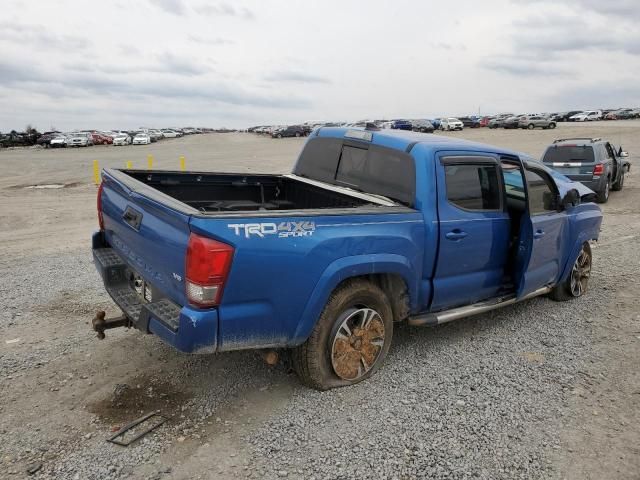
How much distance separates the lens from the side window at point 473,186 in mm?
4445

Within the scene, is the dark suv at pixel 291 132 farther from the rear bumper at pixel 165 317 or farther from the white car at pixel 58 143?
the rear bumper at pixel 165 317

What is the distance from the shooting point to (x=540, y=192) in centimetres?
538

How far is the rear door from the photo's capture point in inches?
196

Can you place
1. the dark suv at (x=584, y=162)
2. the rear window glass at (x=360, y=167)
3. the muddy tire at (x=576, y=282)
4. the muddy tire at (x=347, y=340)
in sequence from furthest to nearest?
the dark suv at (x=584, y=162) < the muddy tire at (x=576, y=282) < the rear window glass at (x=360, y=167) < the muddy tire at (x=347, y=340)

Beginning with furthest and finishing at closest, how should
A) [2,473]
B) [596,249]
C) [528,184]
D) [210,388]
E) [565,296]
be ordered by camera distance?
1. [596,249]
2. [565,296]
3. [528,184]
4. [210,388]
5. [2,473]

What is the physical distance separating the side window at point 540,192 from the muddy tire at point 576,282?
1031 mm

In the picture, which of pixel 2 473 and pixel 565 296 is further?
pixel 565 296

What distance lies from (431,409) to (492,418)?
0.41m

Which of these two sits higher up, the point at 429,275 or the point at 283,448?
the point at 429,275

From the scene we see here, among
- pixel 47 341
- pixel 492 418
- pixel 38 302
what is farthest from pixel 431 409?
pixel 38 302

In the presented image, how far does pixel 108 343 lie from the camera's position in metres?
4.71

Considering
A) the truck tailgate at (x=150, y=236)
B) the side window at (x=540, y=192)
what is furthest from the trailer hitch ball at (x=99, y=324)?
the side window at (x=540, y=192)

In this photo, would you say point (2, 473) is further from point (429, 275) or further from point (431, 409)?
point (429, 275)

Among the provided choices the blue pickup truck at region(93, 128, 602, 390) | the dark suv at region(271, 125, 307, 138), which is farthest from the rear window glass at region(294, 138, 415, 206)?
the dark suv at region(271, 125, 307, 138)
